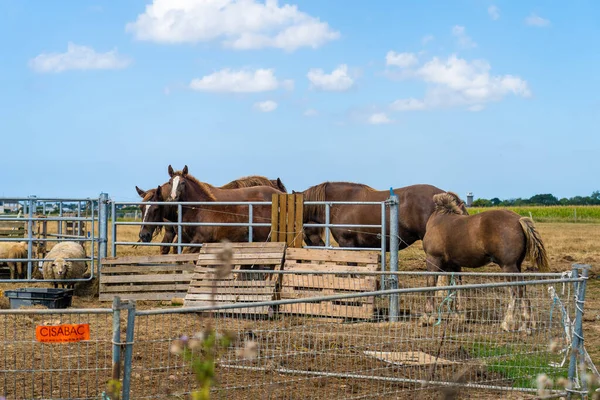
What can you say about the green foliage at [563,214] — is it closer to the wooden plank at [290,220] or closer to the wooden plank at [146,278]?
the wooden plank at [290,220]

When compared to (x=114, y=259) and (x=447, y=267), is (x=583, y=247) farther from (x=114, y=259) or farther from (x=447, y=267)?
(x=114, y=259)

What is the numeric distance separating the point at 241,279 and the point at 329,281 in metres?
1.26

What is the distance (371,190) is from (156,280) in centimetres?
414

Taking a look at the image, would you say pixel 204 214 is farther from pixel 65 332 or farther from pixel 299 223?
pixel 65 332

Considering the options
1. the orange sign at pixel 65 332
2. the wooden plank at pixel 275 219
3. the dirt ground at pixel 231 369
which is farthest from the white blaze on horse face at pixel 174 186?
the orange sign at pixel 65 332

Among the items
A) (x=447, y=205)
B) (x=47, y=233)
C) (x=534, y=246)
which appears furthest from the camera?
(x=47, y=233)

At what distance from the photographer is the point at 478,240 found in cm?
940

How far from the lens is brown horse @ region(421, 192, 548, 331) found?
9023mm

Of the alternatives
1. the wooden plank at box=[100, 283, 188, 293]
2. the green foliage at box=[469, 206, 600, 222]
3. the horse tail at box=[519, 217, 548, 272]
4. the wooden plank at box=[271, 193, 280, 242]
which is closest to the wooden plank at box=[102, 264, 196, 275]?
the wooden plank at box=[100, 283, 188, 293]

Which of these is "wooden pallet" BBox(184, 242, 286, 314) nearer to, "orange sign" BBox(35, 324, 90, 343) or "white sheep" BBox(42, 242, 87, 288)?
"white sheep" BBox(42, 242, 87, 288)

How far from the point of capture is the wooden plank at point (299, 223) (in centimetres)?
1120

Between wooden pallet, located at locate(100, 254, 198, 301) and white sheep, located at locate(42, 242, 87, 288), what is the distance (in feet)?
3.32

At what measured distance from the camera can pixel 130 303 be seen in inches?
140

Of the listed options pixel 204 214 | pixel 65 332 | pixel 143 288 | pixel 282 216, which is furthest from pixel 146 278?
pixel 65 332
